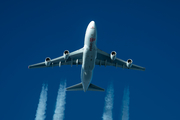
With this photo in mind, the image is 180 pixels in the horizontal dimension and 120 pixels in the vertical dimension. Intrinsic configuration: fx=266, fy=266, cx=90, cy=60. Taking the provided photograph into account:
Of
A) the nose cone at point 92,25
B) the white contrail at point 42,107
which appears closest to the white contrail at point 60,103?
the white contrail at point 42,107

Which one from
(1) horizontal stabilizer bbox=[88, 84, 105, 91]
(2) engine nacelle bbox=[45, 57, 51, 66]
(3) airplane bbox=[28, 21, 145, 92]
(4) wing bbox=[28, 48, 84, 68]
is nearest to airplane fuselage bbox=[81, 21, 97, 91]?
(3) airplane bbox=[28, 21, 145, 92]

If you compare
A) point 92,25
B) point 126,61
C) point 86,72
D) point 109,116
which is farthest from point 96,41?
point 109,116

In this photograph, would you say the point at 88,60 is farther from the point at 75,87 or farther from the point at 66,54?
the point at 75,87

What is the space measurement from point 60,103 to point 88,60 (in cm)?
1467

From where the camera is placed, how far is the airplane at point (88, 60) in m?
42.5

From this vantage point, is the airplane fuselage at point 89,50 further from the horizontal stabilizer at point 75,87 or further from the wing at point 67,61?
the horizontal stabilizer at point 75,87

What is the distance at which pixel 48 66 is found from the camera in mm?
50062

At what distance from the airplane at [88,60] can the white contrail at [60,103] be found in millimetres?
4204

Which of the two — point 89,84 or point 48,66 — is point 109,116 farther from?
point 48,66

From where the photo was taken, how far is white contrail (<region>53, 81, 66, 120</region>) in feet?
170

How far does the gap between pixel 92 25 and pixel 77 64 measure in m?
10.4

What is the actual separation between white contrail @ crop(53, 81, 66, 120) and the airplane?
420 centimetres

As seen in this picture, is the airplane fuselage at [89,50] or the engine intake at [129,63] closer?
the airplane fuselage at [89,50]

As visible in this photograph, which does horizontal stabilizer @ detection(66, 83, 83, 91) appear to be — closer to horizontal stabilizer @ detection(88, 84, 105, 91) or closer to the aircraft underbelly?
horizontal stabilizer @ detection(88, 84, 105, 91)
